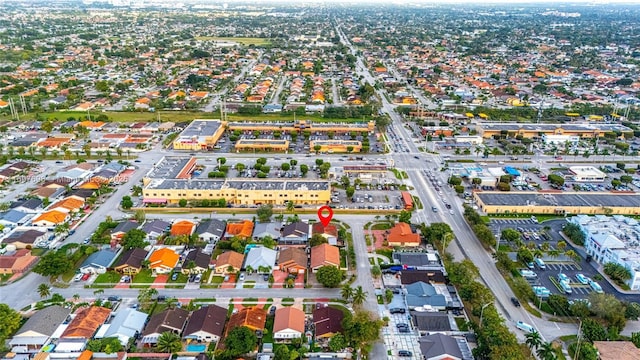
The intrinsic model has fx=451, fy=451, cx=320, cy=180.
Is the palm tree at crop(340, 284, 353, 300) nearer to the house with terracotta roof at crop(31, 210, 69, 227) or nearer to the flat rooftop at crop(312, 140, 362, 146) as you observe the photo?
the house with terracotta roof at crop(31, 210, 69, 227)

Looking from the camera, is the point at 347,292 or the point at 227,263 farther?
the point at 227,263

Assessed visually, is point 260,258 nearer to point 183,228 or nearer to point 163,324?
point 183,228

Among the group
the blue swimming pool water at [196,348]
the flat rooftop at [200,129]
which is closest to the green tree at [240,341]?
the blue swimming pool water at [196,348]

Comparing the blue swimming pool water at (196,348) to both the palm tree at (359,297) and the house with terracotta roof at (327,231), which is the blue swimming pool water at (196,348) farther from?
the house with terracotta roof at (327,231)

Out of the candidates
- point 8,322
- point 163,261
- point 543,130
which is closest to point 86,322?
point 8,322

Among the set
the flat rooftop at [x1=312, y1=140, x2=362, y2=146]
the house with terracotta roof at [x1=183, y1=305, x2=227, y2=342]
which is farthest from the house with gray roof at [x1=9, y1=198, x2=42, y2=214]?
the flat rooftop at [x1=312, y1=140, x2=362, y2=146]

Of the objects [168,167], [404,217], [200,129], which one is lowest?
[404,217]

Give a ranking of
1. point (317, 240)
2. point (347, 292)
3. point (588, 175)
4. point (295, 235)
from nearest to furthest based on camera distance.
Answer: point (347, 292)
point (317, 240)
point (295, 235)
point (588, 175)
